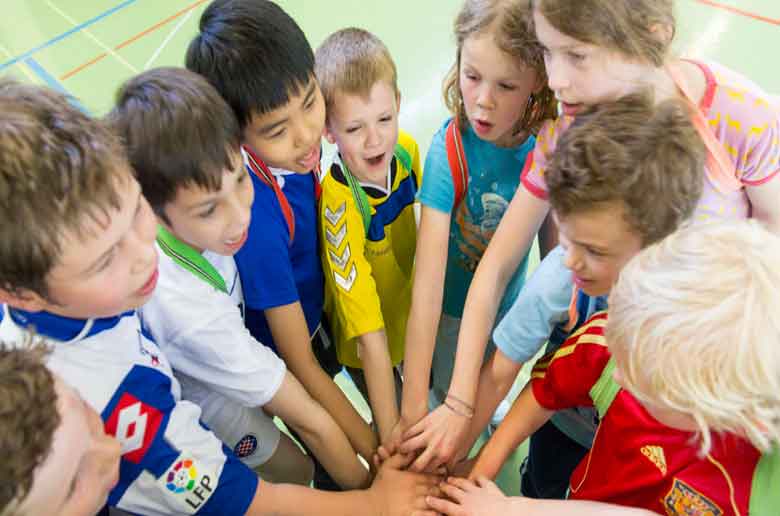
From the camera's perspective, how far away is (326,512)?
1.12m

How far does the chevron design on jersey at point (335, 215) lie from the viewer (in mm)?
1265

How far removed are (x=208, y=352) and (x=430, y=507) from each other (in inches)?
21.3

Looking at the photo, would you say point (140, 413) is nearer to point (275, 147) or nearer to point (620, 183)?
point (275, 147)

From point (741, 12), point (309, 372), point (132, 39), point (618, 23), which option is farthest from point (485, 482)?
point (132, 39)

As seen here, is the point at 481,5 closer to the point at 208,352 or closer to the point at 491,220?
the point at 491,220

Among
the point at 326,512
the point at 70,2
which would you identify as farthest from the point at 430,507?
the point at 70,2

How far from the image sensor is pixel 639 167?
3.00 feet

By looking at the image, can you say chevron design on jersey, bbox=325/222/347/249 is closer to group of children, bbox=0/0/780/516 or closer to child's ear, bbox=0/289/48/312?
group of children, bbox=0/0/780/516

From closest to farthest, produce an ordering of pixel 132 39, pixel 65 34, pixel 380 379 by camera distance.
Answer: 1. pixel 380 379
2. pixel 132 39
3. pixel 65 34

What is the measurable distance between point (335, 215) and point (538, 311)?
1.49 feet

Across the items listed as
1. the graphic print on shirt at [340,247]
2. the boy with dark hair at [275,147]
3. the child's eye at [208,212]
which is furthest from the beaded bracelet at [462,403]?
the child's eye at [208,212]

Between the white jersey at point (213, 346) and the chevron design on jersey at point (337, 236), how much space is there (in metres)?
0.23

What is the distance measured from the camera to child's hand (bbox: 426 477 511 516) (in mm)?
1083

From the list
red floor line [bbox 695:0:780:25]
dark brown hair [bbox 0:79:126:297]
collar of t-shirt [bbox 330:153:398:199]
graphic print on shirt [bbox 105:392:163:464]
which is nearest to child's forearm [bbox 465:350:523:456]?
collar of t-shirt [bbox 330:153:398:199]
